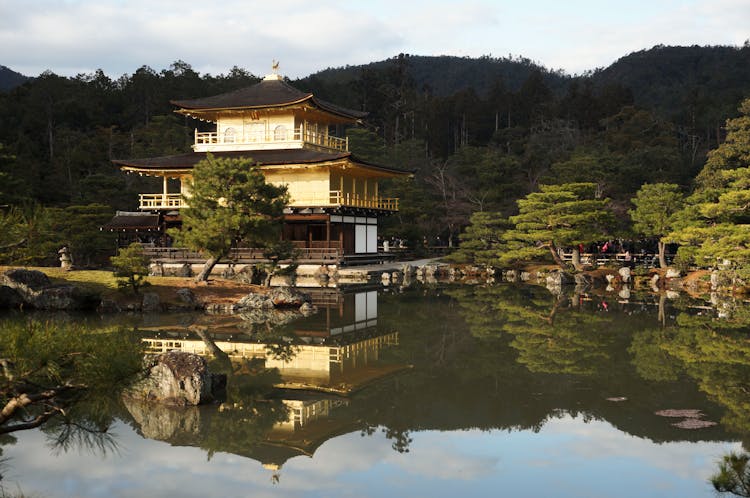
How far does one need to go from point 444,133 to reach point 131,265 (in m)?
60.2

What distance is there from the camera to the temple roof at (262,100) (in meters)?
36.6

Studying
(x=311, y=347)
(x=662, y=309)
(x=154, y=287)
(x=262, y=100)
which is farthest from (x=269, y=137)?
(x=311, y=347)

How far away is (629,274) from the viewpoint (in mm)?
32156

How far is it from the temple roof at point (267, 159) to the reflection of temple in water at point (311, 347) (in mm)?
15131

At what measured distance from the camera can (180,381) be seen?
32.3ft

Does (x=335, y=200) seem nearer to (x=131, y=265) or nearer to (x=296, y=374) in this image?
(x=131, y=265)

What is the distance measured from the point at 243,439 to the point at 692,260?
90.3ft

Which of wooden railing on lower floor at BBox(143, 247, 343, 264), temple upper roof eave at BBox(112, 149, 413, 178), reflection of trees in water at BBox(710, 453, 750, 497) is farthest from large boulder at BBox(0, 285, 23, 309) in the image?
reflection of trees in water at BBox(710, 453, 750, 497)

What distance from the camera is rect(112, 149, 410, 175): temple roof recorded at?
34312 millimetres

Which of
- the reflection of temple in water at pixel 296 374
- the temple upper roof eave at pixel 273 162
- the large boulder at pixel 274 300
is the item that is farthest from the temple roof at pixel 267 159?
the reflection of temple in water at pixel 296 374

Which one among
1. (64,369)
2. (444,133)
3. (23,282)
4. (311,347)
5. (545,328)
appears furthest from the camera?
(444,133)

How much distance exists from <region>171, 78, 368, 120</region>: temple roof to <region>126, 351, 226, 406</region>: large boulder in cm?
2697

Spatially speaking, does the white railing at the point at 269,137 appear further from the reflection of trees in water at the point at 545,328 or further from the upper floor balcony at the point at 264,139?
the reflection of trees in water at the point at 545,328

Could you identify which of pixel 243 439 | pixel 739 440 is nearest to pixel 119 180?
pixel 243 439
